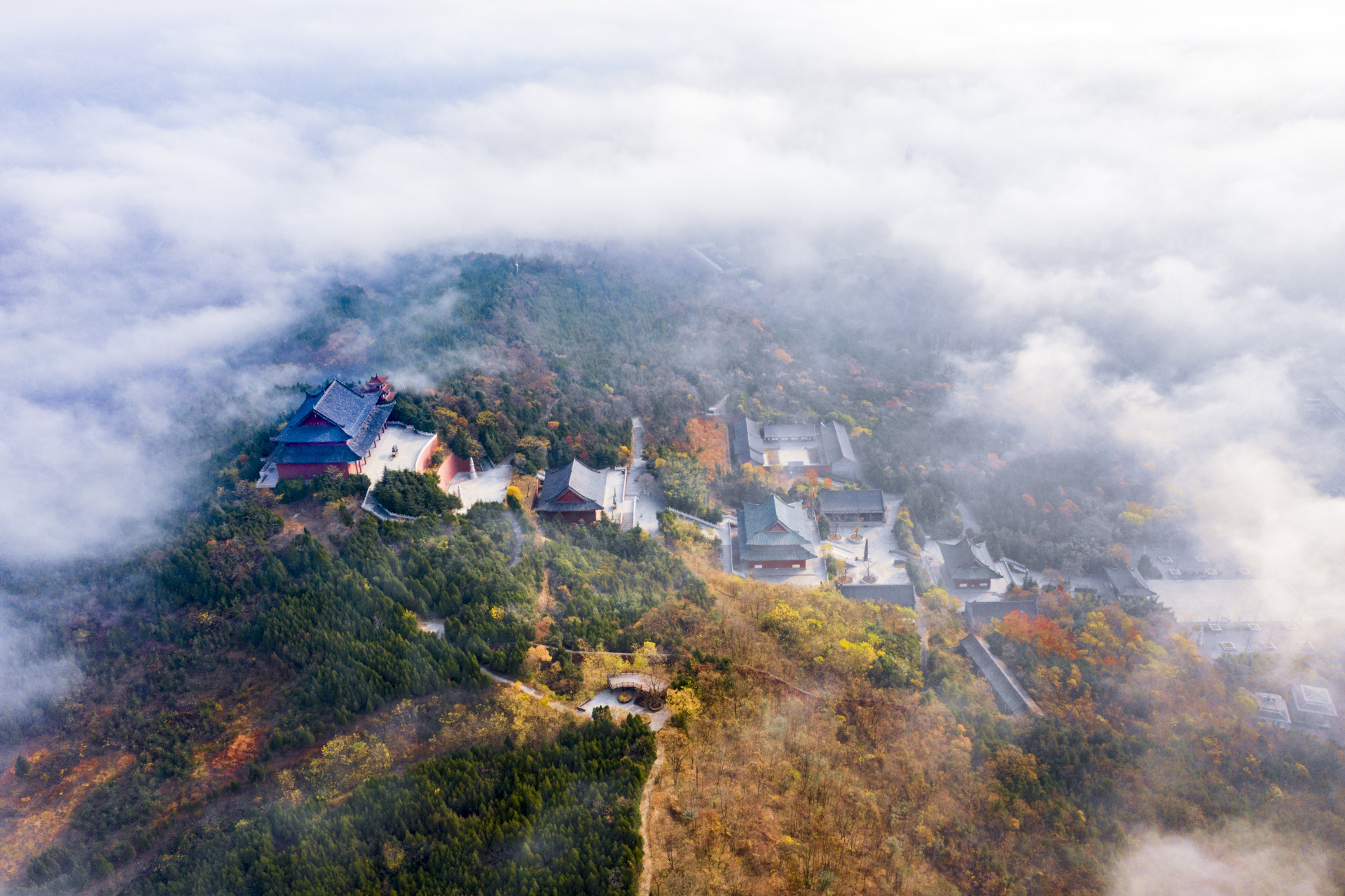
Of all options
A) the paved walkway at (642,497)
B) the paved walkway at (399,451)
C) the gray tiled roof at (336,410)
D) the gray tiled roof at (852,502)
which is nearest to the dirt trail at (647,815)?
the paved walkway at (642,497)

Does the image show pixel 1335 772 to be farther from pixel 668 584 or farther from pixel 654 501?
pixel 654 501

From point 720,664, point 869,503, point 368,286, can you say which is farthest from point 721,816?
point 368,286

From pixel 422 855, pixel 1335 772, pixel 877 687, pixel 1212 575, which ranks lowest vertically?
pixel 1212 575

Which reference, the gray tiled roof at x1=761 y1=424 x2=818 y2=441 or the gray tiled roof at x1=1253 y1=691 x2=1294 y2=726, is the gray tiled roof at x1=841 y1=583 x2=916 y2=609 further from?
the gray tiled roof at x1=761 y1=424 x2=818 y2=441

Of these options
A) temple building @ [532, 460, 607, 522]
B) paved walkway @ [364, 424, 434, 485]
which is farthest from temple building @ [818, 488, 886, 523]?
paved walkway @ [364, 424, 434, 485]

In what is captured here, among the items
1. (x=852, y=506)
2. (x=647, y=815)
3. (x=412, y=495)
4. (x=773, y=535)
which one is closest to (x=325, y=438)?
(x=412, y=495)

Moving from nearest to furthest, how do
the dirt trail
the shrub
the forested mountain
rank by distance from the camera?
the dirt trail
the forested mountain
the shrub
